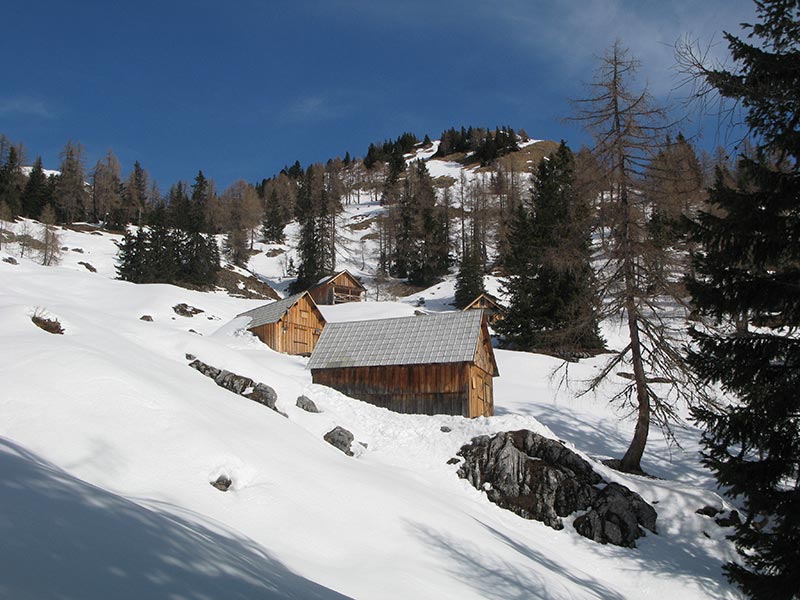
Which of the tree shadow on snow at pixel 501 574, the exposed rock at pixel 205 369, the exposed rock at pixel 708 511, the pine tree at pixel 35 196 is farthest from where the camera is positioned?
the pine tree at pixel 35 196

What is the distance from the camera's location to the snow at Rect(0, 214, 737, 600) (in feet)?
15.8

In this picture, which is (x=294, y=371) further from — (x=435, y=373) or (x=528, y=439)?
(x=528, y=439)

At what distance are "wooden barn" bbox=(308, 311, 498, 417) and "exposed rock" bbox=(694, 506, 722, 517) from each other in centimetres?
907

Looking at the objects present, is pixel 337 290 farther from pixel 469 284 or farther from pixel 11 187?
pixel 11 187

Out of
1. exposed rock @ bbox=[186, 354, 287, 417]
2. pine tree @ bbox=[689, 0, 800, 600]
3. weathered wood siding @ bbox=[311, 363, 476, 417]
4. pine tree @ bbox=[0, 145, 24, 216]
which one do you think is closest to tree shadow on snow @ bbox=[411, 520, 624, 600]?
pine tree @ bbox=[689, 0, 800, 600]

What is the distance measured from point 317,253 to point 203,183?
171 ft

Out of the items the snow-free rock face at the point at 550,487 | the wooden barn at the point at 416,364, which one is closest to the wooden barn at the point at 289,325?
the wooden barn at the point at 416,364

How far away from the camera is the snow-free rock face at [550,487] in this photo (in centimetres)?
1727

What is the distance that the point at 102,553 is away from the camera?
14.7ft

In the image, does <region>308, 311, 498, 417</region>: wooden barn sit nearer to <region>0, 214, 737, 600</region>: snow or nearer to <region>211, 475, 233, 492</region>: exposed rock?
<region>0, 214, 737, 600</region>: snow

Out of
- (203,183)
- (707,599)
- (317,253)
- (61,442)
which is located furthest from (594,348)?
(203,183)

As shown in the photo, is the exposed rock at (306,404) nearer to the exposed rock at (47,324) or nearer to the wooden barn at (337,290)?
the exposed rock at (47,324)

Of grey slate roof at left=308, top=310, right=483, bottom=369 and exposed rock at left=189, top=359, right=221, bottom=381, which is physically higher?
grey slate roof at left=308, top=310, right=483, bottom=369

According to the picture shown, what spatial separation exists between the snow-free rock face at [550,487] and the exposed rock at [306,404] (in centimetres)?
609
